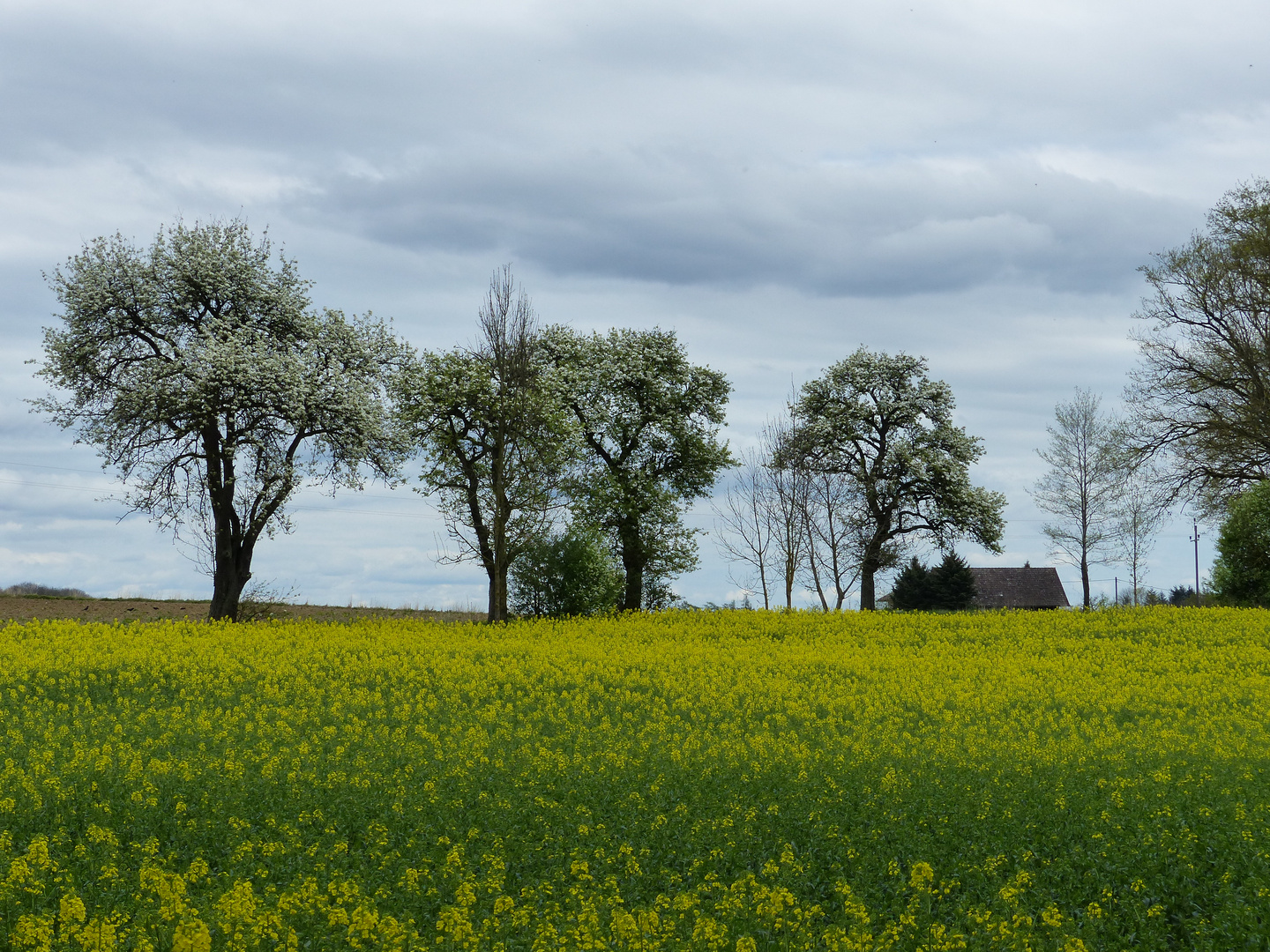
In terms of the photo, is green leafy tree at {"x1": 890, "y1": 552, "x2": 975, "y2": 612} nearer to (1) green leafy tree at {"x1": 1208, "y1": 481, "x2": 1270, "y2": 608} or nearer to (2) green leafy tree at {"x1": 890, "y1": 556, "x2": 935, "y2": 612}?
(2) green leafy tree at {"x1": 890, "y1": 556, "x2": 935, "y2": 612}

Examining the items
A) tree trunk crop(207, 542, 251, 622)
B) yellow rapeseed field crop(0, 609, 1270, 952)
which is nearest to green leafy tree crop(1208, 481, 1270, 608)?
yellow rapeseed field crop(0, 609, 1270, 952)

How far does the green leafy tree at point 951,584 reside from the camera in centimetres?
5069

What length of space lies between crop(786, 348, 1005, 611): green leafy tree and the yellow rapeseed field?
831 inches

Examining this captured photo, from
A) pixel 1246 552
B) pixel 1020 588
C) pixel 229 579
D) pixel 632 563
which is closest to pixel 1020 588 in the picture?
pixel 1020 588

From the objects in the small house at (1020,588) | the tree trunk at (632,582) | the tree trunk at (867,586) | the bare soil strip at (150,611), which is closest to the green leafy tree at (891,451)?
the tree trunk at (867,586)

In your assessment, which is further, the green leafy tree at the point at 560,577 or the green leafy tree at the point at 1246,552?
the green leafy tree at the point at 1246,552

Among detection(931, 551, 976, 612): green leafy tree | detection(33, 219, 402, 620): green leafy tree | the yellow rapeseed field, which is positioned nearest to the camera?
the yellow rapeseed field

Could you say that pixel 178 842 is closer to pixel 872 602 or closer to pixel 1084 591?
pixel 872 602

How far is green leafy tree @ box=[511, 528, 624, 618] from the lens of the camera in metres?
35.4

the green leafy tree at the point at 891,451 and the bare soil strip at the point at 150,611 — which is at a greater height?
the green leafy tree at the point at 891,451

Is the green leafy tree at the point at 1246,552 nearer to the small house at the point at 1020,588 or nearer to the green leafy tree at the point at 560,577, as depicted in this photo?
the small house at the point at 1020,588

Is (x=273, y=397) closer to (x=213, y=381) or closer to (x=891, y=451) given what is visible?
(x=213, y=381)

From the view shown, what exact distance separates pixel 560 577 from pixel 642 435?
7.98 meters

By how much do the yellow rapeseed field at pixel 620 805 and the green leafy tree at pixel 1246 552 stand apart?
824 inches
